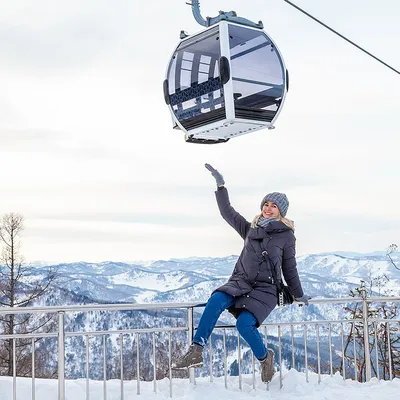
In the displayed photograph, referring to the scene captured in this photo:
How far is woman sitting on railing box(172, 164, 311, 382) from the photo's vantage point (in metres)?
5.50

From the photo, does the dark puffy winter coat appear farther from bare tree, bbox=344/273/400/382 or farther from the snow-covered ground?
bare tree, bbox=344/273/400/382

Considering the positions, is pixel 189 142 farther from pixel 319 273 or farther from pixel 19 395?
pixel 319 273

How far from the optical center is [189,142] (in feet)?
21.3

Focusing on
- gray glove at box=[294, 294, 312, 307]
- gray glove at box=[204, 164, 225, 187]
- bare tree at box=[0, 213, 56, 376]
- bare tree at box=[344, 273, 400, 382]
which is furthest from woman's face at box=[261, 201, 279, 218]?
bare tree at box=[0, 213, 56, 376]

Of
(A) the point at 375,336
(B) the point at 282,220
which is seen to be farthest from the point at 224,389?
(A) the point at 375,336

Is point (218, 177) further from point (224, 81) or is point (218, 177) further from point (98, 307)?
point (98, 307)

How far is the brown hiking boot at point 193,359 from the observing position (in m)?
5.38

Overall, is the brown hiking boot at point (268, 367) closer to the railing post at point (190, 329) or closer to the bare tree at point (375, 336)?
the railing post at point (190, 329)

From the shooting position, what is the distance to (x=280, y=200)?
5.83 metres

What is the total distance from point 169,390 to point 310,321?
1.61 m

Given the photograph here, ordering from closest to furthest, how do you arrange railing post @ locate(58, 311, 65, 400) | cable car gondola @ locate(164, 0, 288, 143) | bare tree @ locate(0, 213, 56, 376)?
railing post @ locate(58, 311, 65, 400)
cable car gondola @ locate(164, 0, 288, 143)
bare tree @ locate(0, 213, 56, 376)

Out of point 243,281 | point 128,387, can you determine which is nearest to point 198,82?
point 243,281

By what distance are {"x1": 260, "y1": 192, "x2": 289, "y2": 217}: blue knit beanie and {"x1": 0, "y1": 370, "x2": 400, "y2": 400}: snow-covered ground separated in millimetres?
1636

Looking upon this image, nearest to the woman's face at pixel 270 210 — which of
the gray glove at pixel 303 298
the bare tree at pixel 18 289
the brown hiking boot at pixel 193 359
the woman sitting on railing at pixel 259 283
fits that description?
the woman sitting on railing at pixel 259 283
